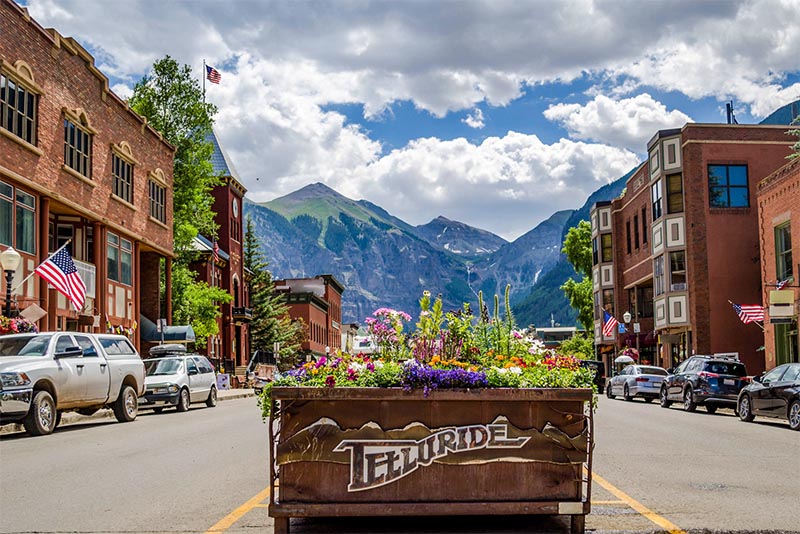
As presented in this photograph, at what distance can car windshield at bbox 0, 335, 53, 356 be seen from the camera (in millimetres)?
17789

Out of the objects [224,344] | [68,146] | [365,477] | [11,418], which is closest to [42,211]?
[68,146]

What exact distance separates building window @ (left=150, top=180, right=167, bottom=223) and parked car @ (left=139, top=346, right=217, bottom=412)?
46.9ft

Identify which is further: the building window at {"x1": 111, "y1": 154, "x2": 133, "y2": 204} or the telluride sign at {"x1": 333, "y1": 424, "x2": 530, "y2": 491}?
the building window at {"x1": 111, "y1": 154, "x2": 133, "y2": 204}

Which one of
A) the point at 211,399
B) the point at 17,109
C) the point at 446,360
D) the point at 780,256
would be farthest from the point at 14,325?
the point at 780,256

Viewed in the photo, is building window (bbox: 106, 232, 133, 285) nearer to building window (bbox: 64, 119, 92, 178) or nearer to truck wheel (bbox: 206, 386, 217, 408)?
building window (bbox: 64, 119, 92, 178)

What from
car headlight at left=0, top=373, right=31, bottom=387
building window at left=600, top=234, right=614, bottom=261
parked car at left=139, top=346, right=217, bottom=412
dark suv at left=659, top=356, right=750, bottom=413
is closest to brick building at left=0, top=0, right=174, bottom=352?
parked car at left=139, top=346, right=217, bottom=412

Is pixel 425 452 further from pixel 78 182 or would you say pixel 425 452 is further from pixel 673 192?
pixel 673 192

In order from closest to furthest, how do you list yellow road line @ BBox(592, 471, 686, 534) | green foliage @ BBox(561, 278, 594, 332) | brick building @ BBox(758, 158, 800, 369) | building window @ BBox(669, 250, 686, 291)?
yellow road line @ BBox(592, 471, 686, 534) → brick building @ BBox(758, 158, 800, 369) → building window @ BBox(669, 250, 686, 291) → green foliage @ BBox(561, 278, 594, 332)

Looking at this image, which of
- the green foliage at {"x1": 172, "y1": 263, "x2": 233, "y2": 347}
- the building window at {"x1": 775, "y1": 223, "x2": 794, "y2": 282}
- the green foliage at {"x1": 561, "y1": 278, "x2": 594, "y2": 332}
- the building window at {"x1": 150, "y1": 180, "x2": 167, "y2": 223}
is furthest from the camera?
the green foliage at {"x1": 561, "y1": 278, "x2": 594, "y2": 332}

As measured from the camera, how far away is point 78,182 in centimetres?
3262

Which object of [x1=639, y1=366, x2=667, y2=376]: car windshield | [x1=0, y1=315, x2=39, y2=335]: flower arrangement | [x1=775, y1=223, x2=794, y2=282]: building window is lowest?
[x1=639, y1=366, x2=667, y2=376]: car windshield

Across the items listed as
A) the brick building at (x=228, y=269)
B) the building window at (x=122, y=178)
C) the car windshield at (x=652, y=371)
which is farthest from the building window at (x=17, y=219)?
the brick building at (x=228, y=269)

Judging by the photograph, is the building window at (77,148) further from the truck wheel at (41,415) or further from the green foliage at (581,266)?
the green foliage at (581,266)

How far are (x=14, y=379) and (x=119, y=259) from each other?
70.0ft
